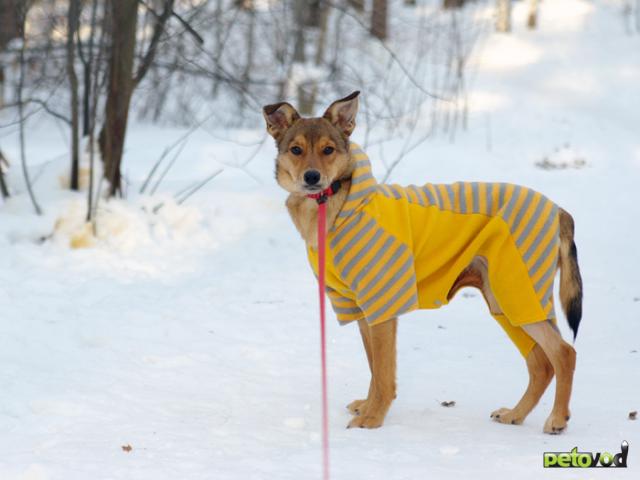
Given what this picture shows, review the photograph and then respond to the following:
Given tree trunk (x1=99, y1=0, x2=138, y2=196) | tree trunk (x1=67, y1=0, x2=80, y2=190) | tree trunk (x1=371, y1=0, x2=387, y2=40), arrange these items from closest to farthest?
tree trunk (x1=67, y1=0, x2=80, y2=190)
tree trunk (x1=99, y1=0, x2=138, y2=196)
tree trunk (x1=371, y1=0, x2=387, y2=40)

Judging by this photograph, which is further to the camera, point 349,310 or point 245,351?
point 245,351

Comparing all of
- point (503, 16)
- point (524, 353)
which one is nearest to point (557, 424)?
point (524, 353)

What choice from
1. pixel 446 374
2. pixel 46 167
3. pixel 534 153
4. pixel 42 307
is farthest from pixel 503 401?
pixel 534 153

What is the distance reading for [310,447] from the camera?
4520mm

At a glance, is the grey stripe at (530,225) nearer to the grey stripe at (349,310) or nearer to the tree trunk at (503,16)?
the grey stripe at (349,310)

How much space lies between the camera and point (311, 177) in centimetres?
479

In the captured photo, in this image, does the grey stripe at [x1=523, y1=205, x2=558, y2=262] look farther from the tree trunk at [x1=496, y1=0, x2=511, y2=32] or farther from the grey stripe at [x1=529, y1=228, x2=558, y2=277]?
the tree trunk at [x1=496, y1=0, x2=511, y2=32]

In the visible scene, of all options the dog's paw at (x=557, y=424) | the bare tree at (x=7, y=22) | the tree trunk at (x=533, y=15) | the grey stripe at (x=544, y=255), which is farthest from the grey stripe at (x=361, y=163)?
the tree trunk at (x=533, y=15)

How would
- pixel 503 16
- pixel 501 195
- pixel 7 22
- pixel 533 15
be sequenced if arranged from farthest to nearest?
pixel 533 15
pixel 503 16
pixel 7 22
pixel 501 195

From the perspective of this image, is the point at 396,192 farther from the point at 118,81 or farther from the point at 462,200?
the point at 118,81

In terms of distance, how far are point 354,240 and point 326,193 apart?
33 centimetres

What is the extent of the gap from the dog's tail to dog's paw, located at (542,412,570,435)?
1.80ft

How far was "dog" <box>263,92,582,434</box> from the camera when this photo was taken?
15.9 ft

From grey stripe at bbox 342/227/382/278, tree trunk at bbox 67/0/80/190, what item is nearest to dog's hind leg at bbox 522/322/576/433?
grey stripe at bbox 342/227/382/278
